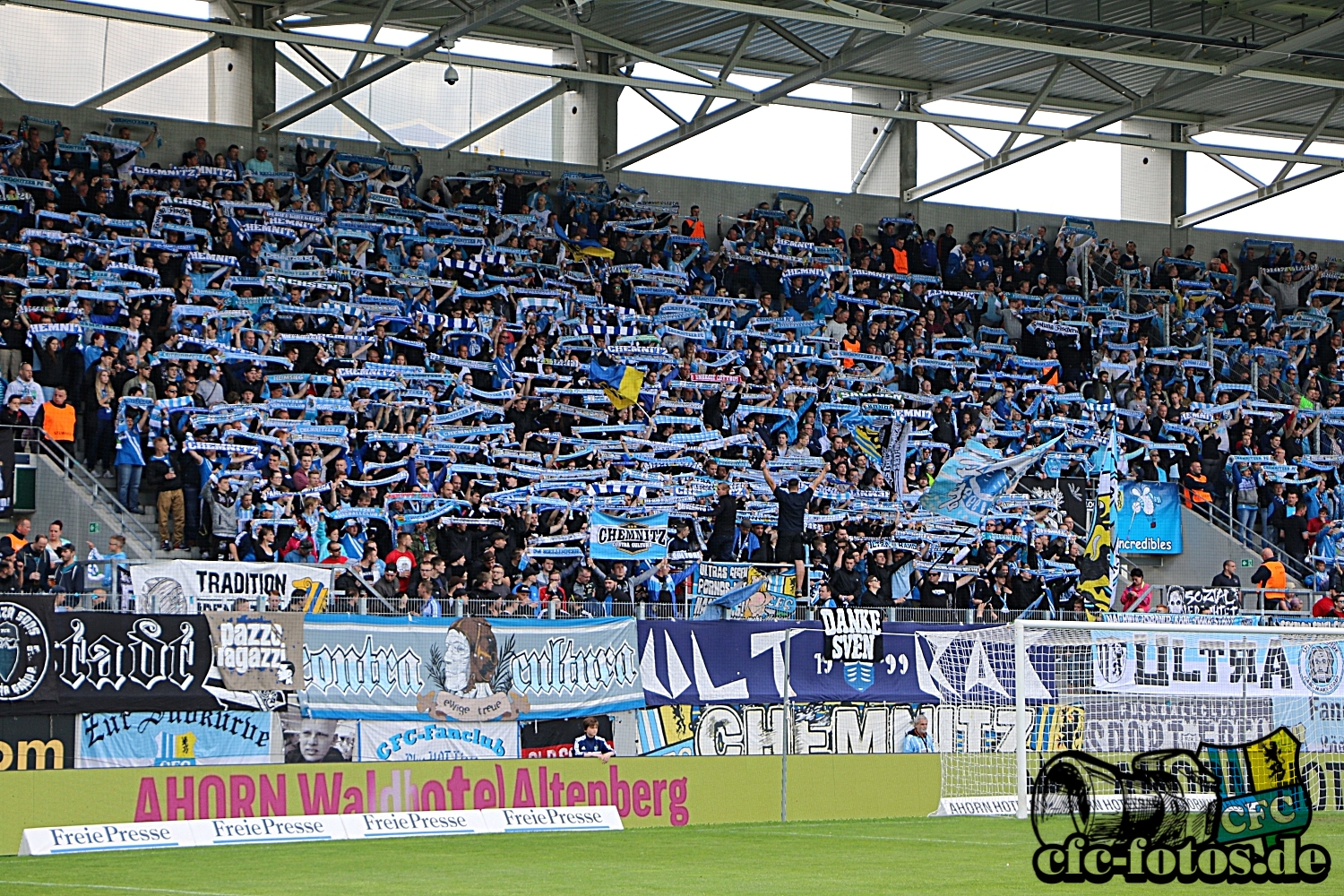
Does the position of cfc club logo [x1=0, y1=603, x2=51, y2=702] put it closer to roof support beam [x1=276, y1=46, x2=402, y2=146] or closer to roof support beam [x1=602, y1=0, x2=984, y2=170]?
roof support beam [x1=602, y1=0, x2=984, y2=170]

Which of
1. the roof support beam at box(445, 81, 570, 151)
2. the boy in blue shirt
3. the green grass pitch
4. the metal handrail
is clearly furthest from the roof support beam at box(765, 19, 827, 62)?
the green grass pitch

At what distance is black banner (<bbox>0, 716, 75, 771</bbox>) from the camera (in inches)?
624

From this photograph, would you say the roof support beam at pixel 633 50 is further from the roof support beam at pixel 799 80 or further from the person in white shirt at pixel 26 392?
the person in white shirt at pixel 26 392

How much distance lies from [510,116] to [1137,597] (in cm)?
1393

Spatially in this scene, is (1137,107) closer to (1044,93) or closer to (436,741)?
(1044,93)

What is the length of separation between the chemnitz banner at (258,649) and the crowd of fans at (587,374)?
1.64 m

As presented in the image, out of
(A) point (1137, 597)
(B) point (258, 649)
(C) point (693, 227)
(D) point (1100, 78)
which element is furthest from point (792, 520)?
(B) point (258, 649)

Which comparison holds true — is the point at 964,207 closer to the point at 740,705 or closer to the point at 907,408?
the point at 907,408

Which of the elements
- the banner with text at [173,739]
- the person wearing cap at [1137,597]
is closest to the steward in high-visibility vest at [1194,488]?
the person wearing cap at [1137,597]

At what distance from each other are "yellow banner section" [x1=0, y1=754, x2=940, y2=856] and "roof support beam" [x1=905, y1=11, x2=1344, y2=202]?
13.1m

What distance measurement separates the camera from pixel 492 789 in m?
17.2

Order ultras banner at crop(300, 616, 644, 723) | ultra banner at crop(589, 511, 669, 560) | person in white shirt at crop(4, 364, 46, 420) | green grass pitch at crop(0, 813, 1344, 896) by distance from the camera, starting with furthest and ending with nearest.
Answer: ultra banner at crop(589, 511, 669, 560) < person in white shirt at crop(4, 364, 46, 420) < ultras banner at crop(300, 616, 644, 723) < green grass pitch at crop(0, 813, 1344, 896)

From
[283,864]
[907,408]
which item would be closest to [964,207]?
[907,408]
